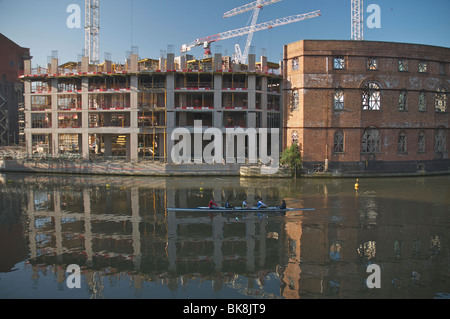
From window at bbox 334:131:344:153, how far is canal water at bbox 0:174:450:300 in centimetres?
1019

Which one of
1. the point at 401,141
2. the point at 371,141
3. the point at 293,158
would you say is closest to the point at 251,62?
the point at 293,158

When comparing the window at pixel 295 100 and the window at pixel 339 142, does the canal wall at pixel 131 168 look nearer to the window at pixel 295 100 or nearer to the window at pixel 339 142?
the window at pixel 339 142

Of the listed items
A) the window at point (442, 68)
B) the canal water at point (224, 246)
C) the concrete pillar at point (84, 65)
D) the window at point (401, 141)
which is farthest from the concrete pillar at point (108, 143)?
the window at point (442, 68)

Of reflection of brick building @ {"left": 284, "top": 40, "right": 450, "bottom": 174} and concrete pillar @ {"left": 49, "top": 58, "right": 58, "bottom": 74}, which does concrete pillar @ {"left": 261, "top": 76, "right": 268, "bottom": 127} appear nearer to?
reflection of brick building @ {"left": 284, "top": 40, "right": 450, "bottom": 174}

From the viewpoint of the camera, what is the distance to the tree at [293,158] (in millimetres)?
43344

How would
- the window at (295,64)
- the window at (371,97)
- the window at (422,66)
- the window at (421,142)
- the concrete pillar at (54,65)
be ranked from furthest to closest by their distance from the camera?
the concrete pillar at (54,65) → the window at (421,142) → the window at (422,66) → the window at (295,64) → the window at (371,97)

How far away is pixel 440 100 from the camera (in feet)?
156

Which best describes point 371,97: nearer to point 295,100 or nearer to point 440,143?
point 295,100

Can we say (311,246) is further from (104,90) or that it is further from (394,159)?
(104,90)

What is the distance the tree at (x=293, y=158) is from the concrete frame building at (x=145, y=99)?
840 cm

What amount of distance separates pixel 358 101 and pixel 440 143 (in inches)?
552
